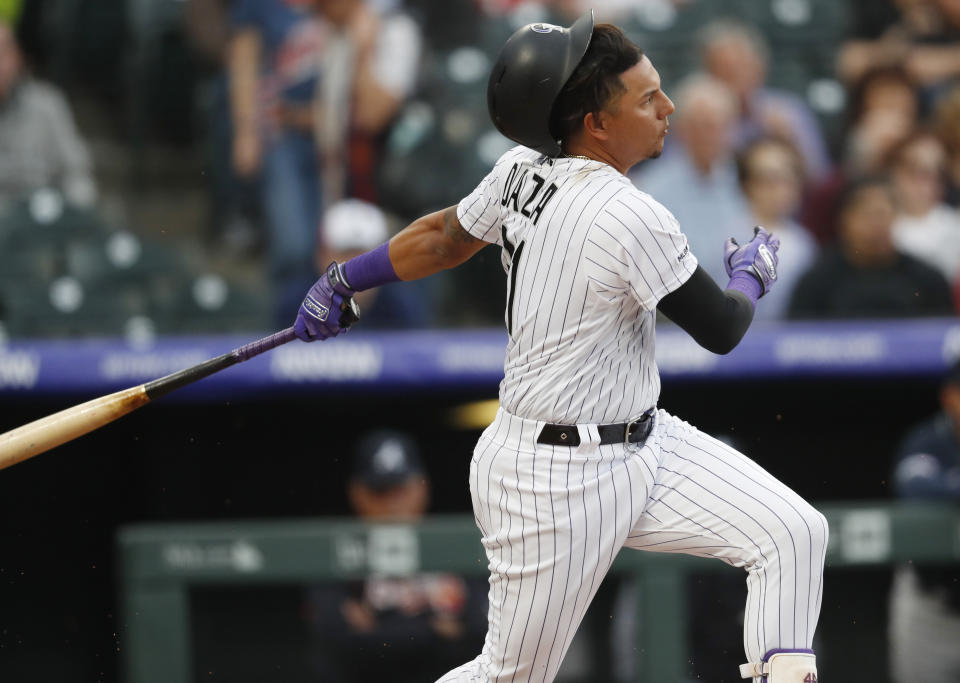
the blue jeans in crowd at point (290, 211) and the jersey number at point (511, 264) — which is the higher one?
the blue jeans in crowd at point (290, 211)

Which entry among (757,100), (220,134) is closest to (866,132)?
(757,100)

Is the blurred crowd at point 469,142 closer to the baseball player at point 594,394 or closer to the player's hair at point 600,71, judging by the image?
the baseball player at point 594,394

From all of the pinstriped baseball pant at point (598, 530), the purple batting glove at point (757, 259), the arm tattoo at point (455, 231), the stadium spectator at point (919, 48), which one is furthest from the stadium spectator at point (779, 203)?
the pinstriped baseball pant at point (598, 530)

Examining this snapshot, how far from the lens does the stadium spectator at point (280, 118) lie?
5477 millimetres

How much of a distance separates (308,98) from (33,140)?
123cm

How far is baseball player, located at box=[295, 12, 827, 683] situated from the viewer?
236cm

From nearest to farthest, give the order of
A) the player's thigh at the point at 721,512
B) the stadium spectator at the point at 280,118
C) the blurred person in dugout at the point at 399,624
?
the player's thigh at the point at 721,512 < the blurred person in dugout at the point at 399,624 < the stadium spectator at the point at 280,118

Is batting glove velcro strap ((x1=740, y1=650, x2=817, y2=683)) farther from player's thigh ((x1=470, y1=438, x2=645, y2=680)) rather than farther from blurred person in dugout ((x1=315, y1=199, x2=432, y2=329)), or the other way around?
blurred person in dugout ((x1=315, y1=199, x2=432, y2=329))

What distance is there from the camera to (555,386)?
8.03ft

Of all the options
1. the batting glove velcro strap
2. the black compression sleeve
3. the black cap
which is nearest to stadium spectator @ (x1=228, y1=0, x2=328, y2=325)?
the black cap

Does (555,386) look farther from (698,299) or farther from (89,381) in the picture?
(89,381)

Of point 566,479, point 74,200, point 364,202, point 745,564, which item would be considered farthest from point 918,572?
point 74,200

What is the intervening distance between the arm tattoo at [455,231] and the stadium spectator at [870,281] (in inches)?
103

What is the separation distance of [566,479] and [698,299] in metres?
0.41
